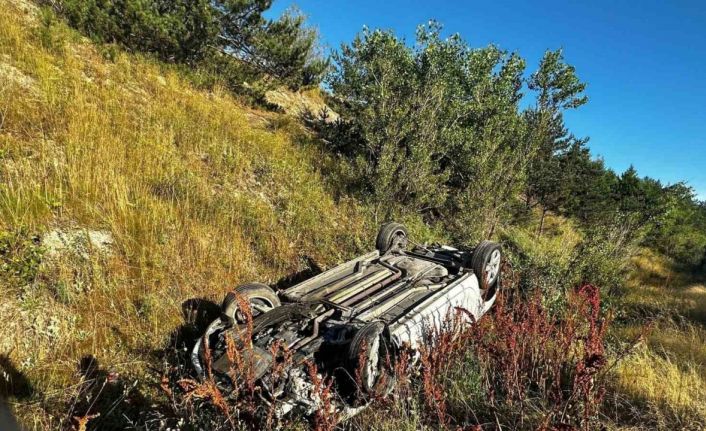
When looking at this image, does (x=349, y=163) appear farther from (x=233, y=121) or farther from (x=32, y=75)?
(x=32, y=75)

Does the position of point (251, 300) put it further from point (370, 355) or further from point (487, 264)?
point (487, 264)

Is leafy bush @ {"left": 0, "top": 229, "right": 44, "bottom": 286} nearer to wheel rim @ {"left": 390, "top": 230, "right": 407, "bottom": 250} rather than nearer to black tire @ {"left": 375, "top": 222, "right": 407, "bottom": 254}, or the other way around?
black tire @ {"left": 375, "top": 222, "right": 407, "bottom": 254}

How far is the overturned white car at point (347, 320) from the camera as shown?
274 cm

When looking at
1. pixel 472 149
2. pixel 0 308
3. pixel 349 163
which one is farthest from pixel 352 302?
pixel 472 149

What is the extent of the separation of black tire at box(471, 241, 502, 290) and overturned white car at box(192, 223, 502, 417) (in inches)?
0.5

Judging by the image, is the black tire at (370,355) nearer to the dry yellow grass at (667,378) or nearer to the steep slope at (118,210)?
the dry yellow grass at (667,378)

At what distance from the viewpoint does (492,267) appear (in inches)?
206

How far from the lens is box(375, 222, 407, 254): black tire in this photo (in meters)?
5.76

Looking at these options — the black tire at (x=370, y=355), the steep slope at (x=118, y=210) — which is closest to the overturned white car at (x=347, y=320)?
the black tire at (x=370, y=355)

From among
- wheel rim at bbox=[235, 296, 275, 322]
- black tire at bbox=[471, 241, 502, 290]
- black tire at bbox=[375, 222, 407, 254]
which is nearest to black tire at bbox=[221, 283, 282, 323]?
wheel rim at bbox=[235, 296, 275, 322]

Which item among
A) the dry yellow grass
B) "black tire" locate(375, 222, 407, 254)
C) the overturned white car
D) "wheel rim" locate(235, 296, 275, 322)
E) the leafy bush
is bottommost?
the leafy bush

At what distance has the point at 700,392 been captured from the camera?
10.4ft

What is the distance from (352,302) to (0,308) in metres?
3.16

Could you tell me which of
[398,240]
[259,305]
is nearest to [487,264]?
[398,240]
